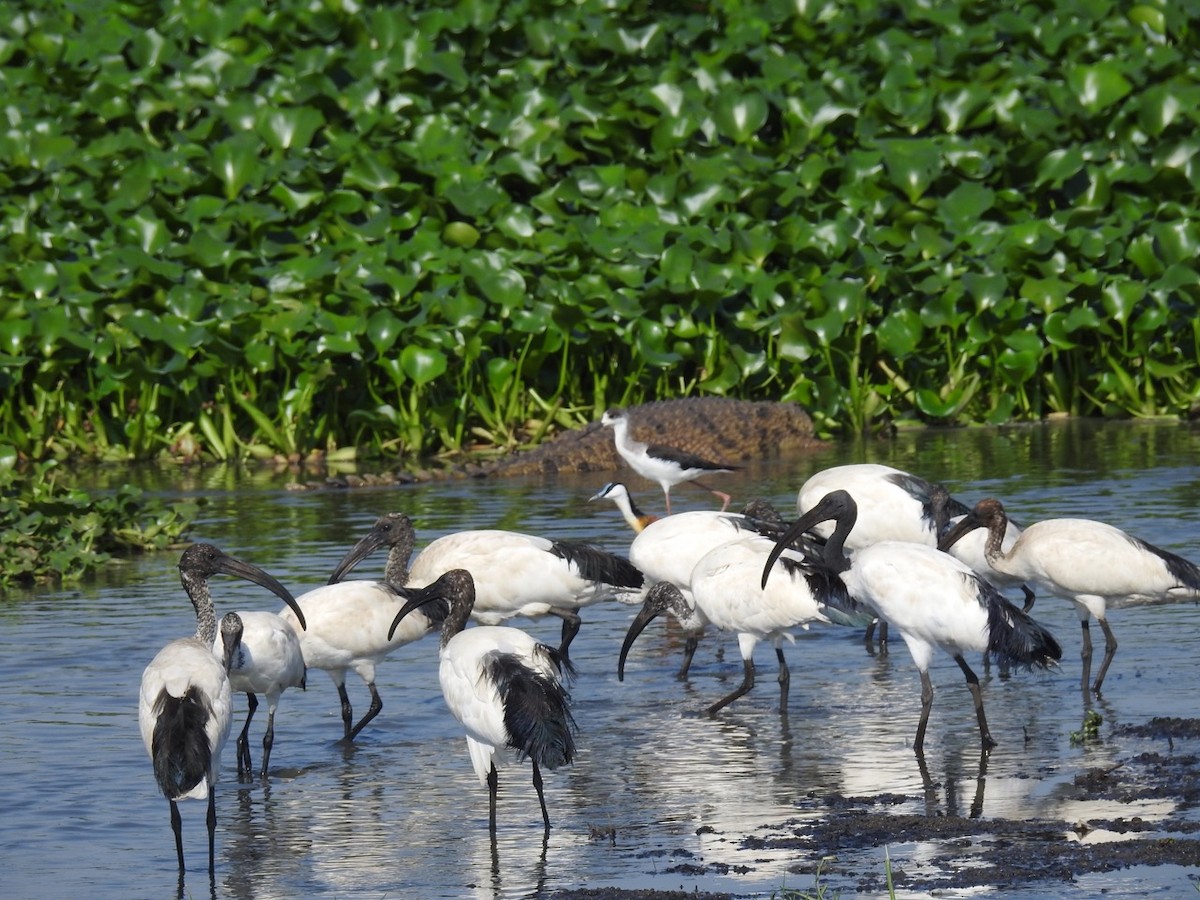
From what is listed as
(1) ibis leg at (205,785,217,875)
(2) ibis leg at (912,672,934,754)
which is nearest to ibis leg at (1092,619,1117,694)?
(2) ibis leg at (912,672,934,754)

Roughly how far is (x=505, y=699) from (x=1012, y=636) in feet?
6.63

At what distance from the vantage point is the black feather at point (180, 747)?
621 cm

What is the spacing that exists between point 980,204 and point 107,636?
9.24m

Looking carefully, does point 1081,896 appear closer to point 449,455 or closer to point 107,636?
point 107,636

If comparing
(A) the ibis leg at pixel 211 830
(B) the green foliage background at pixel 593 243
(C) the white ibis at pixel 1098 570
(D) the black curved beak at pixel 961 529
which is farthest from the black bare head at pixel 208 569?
(B) the green foliage background at pixel 593 243

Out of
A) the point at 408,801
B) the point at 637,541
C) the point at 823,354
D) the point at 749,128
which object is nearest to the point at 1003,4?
the point at 749,128

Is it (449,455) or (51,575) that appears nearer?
(51,575)

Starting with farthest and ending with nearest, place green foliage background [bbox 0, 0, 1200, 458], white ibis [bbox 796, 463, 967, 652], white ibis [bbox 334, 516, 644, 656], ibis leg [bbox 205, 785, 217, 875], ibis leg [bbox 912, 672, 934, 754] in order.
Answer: green foliage background [bbox 0, 0, 1200, 458]
white ibis [bbox 796, 463, 967, 652]
white ibis [bbox 334, 516, 644, 656]
ibis leg [bbox 912, 672, 934, 754]
ibis leg [bbox 205, 785, 217, 875]

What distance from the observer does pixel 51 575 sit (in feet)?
39.1

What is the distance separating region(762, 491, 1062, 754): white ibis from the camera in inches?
290

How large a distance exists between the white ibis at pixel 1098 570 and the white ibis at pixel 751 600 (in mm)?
872

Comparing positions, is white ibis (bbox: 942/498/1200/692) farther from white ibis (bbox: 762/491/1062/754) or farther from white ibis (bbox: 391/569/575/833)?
white ibis (bbox: 391/569/575/833)

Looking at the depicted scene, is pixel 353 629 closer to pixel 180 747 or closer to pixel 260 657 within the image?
pixel 260 657

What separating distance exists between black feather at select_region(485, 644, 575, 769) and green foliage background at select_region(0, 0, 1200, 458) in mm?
9031
